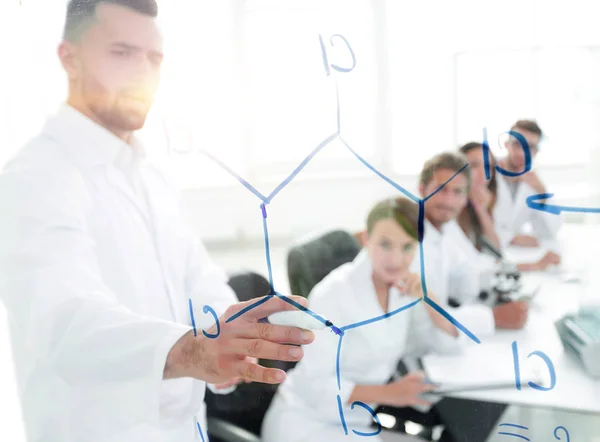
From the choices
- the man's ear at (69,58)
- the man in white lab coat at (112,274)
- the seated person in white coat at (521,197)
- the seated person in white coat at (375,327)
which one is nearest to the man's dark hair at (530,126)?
the seated person in white coat at (521,197)

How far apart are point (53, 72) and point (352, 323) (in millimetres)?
343

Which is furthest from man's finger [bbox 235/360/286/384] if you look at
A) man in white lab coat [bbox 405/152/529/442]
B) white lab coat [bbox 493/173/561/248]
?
white lab coat [bbox 493/173/561/248]

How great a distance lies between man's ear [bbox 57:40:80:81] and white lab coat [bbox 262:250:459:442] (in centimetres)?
28

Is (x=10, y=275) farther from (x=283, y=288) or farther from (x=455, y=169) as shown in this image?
(x=455, y=169)

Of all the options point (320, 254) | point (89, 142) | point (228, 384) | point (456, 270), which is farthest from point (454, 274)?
point (89, 142)

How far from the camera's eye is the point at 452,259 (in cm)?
36

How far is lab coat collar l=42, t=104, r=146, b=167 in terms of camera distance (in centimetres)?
38

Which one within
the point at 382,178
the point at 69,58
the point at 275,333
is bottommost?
the point at 275,333

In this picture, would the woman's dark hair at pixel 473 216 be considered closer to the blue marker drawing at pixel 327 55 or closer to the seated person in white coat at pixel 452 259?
the seated person in white coat at pixel 452 259

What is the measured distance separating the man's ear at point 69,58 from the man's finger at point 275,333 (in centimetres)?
26

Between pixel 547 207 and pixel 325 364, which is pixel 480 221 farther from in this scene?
pixel 325 364

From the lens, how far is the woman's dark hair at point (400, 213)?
357 millimetres

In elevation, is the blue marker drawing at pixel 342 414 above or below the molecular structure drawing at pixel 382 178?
below

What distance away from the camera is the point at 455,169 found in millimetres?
355
